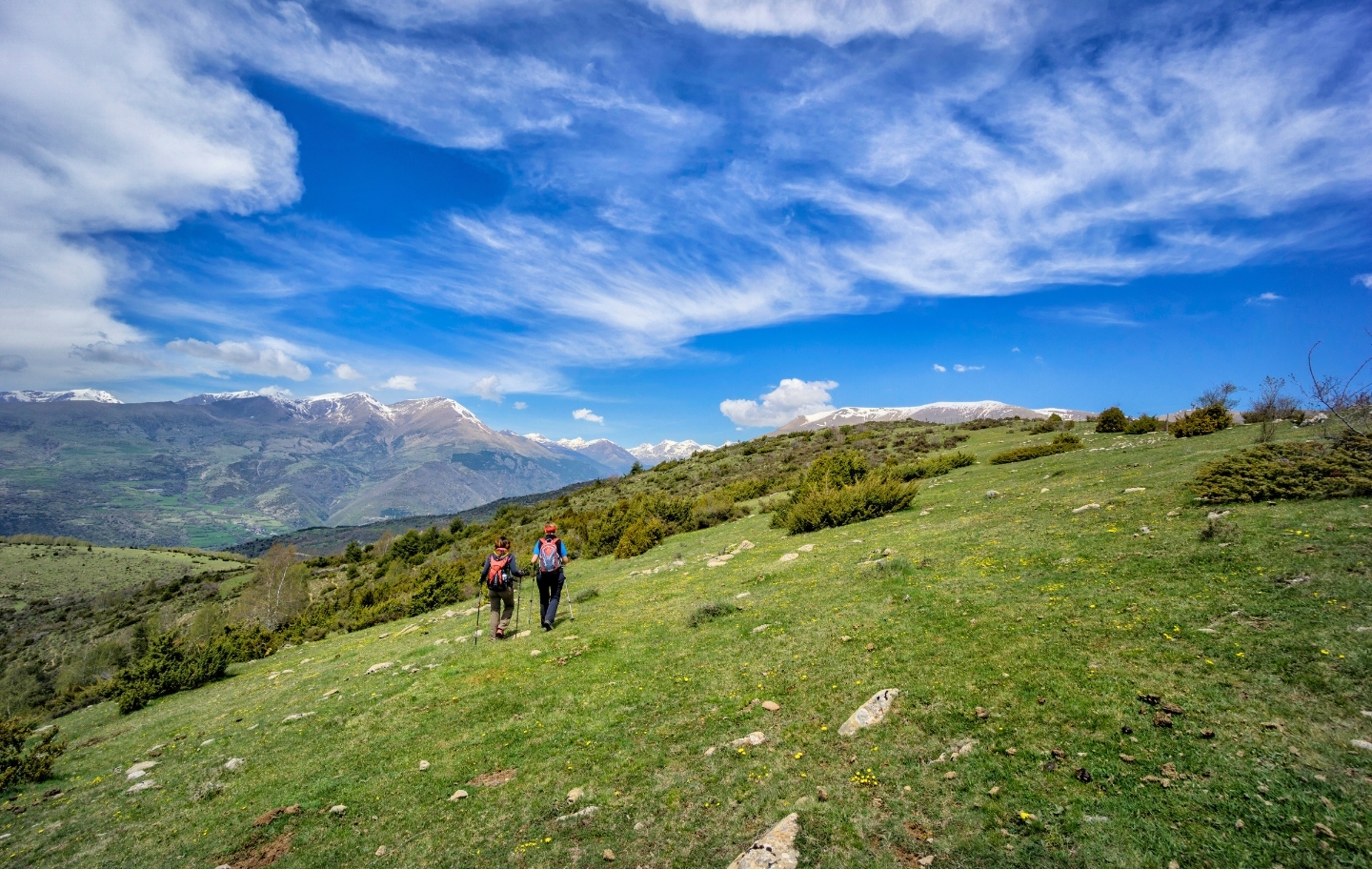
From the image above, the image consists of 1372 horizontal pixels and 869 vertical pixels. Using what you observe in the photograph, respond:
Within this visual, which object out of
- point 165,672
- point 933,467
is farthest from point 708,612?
point 933,467

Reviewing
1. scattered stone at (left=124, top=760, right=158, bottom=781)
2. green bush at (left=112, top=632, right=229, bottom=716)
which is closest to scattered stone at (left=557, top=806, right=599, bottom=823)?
scattered stone at (left=124, top=760, right=158, bottom=781)

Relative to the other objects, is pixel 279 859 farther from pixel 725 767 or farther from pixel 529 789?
pixel 725 767

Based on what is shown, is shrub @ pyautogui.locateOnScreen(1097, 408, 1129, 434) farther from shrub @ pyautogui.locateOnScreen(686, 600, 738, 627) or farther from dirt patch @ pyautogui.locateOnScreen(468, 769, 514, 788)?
dirt patch @ pyautogui.locateOnScreen(468, 769, 514, 788)

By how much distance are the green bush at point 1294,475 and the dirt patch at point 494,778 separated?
15.6 meters

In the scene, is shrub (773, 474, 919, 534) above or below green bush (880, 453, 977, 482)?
below

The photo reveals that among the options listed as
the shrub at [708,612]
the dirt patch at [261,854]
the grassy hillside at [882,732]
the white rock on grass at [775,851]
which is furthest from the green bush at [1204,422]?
the dirt patch at [261,854]

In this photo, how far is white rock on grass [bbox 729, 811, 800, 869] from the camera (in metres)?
5.12

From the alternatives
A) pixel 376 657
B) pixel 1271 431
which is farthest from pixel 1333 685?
pixel 376 657

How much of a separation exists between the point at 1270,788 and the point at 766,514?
2520 cm

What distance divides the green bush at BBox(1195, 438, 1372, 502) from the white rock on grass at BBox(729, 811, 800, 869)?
1285 centimetres

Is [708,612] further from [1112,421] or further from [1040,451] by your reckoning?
[1112,421]

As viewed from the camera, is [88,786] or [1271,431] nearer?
[88,786]

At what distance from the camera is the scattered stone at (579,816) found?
6.53 m

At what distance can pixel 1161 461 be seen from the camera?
18.0 metres
